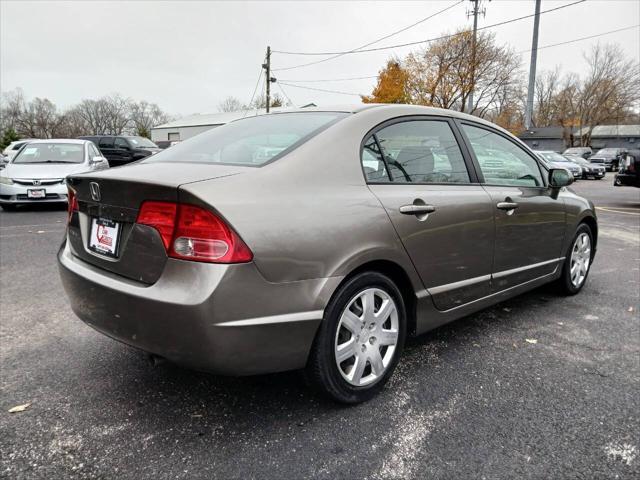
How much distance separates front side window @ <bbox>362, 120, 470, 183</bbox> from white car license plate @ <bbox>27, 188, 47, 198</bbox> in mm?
8884

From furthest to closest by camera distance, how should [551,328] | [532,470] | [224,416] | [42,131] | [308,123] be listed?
[42,131] < [551,328] < [308,123] < [224,416] < [532,470]

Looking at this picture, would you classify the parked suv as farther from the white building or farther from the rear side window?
the white building

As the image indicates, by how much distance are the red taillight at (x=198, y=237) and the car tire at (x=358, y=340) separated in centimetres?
55

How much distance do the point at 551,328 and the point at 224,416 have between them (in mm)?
2525

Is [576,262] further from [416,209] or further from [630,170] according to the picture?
[630,170]

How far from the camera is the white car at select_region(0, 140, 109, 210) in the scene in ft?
30.7

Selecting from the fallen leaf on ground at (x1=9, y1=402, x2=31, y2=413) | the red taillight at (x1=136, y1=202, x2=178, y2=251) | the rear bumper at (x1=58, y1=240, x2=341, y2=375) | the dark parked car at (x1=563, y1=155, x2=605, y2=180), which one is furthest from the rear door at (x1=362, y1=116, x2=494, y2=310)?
the dark parked car at (x1=563, y1=155, x2=605, y2=180)

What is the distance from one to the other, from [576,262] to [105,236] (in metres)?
3.97

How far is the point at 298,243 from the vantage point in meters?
2.01

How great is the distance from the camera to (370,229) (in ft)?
7.52

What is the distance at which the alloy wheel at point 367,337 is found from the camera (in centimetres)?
229

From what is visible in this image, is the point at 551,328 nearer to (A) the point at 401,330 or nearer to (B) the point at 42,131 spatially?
(A) the point at 401,330

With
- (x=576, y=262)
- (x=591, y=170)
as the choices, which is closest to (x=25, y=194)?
(x=576, y=262)

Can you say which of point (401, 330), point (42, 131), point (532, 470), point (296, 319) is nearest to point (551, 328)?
point (401, 330)
